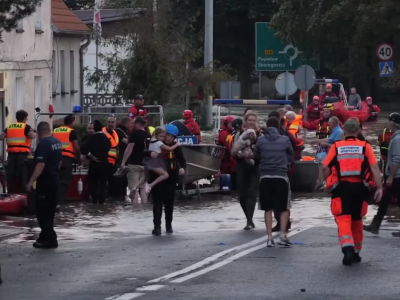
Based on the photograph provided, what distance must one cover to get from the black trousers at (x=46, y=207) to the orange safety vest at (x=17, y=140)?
18.4 ft

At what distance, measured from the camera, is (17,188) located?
2058cm

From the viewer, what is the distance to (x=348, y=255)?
41.4 feet

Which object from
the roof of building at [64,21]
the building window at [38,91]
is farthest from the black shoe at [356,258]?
the roof of building at [64,21]

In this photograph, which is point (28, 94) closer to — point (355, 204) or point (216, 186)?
point (216, 186)

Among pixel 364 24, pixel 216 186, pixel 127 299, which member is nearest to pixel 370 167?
pixel 127 299

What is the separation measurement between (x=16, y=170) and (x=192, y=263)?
833 cm

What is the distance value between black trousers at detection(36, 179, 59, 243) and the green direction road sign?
3625 centimetres

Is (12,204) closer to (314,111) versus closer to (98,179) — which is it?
(98,179)

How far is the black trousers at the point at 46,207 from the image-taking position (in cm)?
1494

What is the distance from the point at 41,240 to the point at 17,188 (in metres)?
5.73

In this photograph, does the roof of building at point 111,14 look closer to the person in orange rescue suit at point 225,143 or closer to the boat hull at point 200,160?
the person in orange rescue suit at point 225,143

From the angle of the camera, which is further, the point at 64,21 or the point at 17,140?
the point at 64,21

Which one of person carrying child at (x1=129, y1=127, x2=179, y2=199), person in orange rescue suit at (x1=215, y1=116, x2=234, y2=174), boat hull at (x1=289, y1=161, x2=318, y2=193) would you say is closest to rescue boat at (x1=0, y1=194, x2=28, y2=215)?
person carrying child at (x1=129, y1=127, x2=179, y2=199)

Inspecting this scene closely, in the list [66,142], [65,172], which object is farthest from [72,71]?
[65,172]
